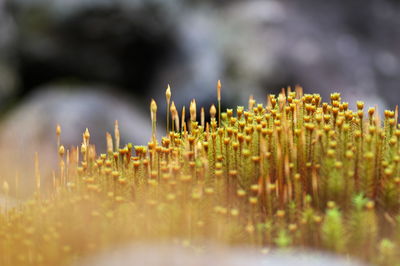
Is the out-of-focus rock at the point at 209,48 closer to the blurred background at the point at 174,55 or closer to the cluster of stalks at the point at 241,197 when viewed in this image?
the blurred background at the point at 174,55


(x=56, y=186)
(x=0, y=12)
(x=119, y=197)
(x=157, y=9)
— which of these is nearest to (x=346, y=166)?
(x=119, y=197)

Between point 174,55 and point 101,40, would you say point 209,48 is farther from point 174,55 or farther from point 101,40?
point 101,40

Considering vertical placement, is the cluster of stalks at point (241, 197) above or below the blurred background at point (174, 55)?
below

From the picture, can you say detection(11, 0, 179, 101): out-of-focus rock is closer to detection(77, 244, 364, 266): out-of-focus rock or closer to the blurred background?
the blurred background

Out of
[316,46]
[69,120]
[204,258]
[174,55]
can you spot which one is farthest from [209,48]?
[204,258]

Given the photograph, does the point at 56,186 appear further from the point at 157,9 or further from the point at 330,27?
the point at 330,27

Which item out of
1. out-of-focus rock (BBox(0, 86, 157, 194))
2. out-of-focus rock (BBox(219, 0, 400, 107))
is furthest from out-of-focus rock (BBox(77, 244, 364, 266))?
out-of-focus rock (BBox(219, 0, 400, 107))

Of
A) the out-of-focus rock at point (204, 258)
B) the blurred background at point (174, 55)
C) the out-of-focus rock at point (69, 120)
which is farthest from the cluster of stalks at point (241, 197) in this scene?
the blurred background at point (174, 55)
